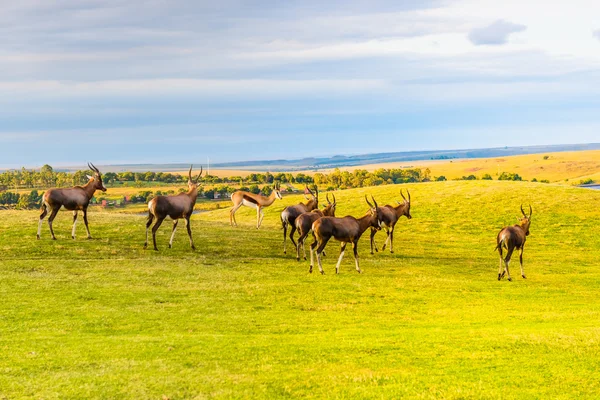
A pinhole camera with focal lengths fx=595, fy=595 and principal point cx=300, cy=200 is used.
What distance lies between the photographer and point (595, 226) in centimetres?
5203

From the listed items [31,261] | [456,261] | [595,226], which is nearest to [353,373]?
[31,261]

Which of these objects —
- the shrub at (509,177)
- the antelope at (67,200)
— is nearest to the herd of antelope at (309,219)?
→ the antelope at (67,200)

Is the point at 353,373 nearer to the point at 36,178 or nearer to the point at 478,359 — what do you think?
the point at 478,359

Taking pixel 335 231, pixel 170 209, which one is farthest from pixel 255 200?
pixel 335 231

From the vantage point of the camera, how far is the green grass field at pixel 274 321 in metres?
13.1

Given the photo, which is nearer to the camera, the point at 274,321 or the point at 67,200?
the point at 274,321

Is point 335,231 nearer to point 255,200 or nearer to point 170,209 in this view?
point 170,209

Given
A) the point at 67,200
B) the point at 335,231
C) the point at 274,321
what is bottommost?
the point at 274,321

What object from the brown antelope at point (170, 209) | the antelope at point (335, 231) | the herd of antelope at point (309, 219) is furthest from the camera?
the brown antelope at point (170, 209)

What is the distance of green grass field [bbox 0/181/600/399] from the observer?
42.9 ft

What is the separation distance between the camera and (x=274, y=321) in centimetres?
1950

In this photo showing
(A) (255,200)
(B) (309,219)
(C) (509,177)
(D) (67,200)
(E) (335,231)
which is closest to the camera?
(E) (335,231)

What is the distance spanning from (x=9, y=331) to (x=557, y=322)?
17.3 m

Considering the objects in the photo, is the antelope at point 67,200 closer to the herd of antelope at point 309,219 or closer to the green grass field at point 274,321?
the herd of antelope at point 309,219
